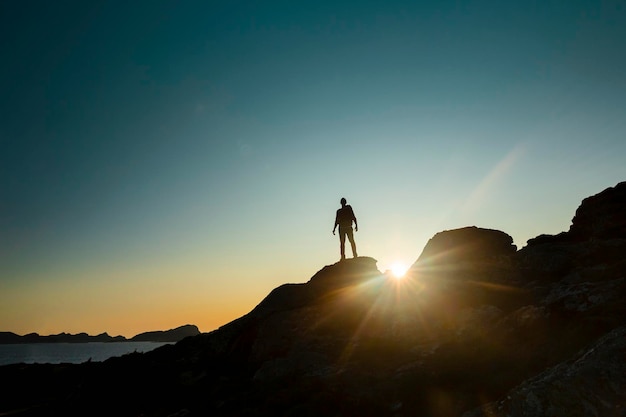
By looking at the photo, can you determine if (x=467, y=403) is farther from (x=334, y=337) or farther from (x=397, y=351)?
(x=334, y=337)

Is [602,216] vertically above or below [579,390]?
above

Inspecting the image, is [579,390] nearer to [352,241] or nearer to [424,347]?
[424,347]

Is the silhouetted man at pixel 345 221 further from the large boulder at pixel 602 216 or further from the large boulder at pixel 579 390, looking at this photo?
the large boulder at pixel 579 390

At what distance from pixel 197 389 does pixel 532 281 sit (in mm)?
15899

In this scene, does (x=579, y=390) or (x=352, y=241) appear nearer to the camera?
(x=579, y=390)

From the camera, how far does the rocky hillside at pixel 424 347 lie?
986 cm

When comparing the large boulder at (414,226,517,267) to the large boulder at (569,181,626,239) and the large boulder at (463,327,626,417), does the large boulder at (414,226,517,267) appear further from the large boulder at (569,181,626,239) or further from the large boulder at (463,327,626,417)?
the large boulder at (463,327,626,417)

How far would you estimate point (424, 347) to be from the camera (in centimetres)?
1415

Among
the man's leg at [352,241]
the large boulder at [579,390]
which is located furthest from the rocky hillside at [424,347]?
the man's leg at [352,241]

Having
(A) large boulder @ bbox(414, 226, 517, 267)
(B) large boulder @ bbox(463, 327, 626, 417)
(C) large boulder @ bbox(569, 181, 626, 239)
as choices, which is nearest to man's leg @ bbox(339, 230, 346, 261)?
(A) large boulder @ bbox(414, 226, 517, 267)

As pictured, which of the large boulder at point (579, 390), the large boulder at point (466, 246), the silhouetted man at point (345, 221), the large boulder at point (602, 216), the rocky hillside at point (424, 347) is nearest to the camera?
the large boulder at point (579, 390)

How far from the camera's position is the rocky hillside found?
986 centimetres

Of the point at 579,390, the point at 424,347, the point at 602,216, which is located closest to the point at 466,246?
the point at 602,216

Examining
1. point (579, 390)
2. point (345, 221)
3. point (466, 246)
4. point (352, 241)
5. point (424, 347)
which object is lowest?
point (579, 390)
